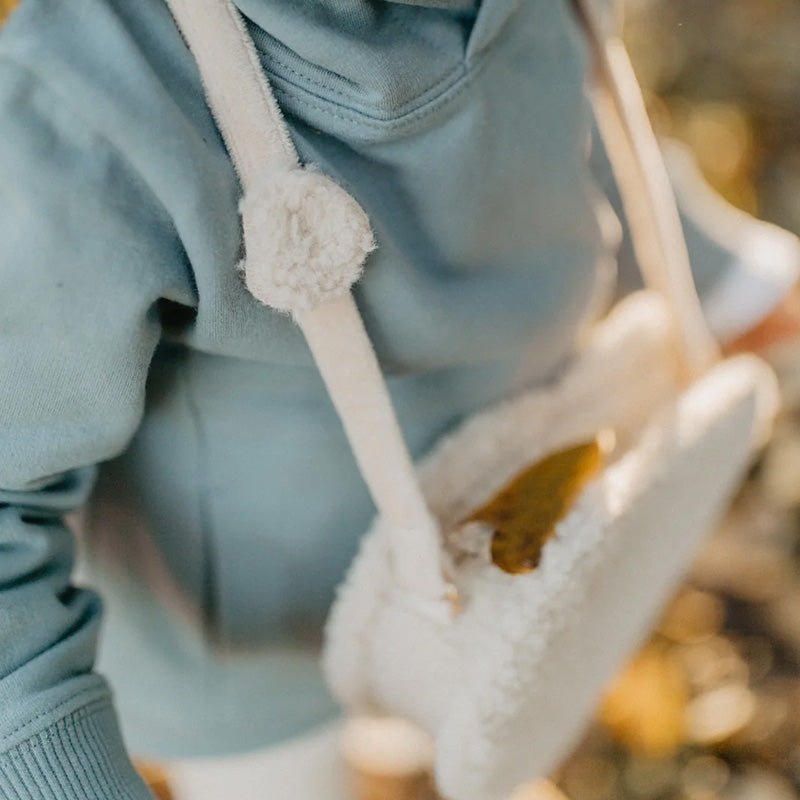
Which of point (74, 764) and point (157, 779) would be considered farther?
point (157, 779)

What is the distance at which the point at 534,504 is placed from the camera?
42 centimetres

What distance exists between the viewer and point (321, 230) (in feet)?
1.10

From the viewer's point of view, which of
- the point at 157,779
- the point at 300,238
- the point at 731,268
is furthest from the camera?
the point at 157,779

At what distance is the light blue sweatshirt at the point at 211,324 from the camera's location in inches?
12.7

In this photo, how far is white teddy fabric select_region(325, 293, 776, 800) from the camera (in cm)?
40

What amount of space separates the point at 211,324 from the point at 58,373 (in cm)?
6

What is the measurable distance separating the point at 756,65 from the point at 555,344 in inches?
27.0

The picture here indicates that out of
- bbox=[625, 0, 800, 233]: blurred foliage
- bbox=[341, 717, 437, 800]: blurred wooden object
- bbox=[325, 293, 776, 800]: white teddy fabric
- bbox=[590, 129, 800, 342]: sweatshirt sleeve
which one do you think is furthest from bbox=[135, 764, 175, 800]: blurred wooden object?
bbox=[625, 0, 800, 233]: blurred foliage

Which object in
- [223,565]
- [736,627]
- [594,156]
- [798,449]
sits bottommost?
[736,627]

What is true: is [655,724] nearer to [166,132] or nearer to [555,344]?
[555,344]

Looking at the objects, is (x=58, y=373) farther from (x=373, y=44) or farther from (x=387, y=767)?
(x=387, y=767)

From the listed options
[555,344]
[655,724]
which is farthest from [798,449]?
[555,344]

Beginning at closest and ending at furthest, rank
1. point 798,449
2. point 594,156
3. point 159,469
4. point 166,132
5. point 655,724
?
1. point 166,132
2. point 159,469
3. point 594,156
4. point 655,724
5. point 798,449

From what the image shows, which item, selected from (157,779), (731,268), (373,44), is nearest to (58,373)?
(373,44)
